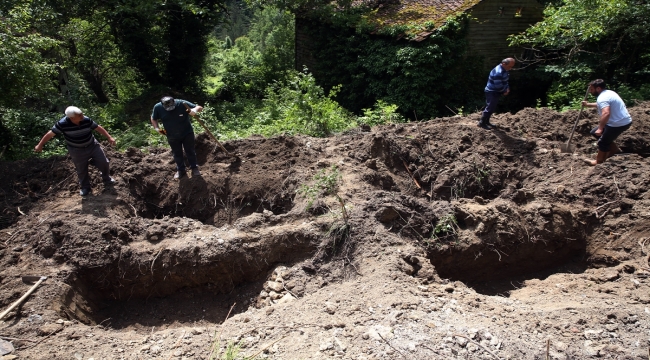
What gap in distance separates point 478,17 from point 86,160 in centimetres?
1229

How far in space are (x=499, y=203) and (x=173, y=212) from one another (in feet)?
16.4

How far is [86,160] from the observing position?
6.17 m

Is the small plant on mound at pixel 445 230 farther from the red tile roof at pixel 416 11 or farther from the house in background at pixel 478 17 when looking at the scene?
the red tile roof at pixel 416 11

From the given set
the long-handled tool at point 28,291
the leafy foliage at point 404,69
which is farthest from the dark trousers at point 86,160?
the leafy foliage at point 404,69

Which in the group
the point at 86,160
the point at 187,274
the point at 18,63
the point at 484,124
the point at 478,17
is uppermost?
the point at 18,63

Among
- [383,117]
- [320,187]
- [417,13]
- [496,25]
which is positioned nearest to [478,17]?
[496,25]

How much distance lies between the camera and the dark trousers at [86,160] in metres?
6.08

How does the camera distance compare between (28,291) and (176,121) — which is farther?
(176,121)

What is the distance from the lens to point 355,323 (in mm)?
3914

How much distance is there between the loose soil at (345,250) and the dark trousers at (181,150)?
0.84 ft

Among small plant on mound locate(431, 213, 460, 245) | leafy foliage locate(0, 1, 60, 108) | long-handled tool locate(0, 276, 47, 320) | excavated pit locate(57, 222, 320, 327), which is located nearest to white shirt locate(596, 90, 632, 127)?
small plant on mound locate(431, 213, 460, 245)

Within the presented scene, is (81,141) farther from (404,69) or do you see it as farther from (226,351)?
(404,69)

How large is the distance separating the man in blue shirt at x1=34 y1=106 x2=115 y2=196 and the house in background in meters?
9.57

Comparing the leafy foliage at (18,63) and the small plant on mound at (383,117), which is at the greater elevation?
the leafy foliage at (18,63)
